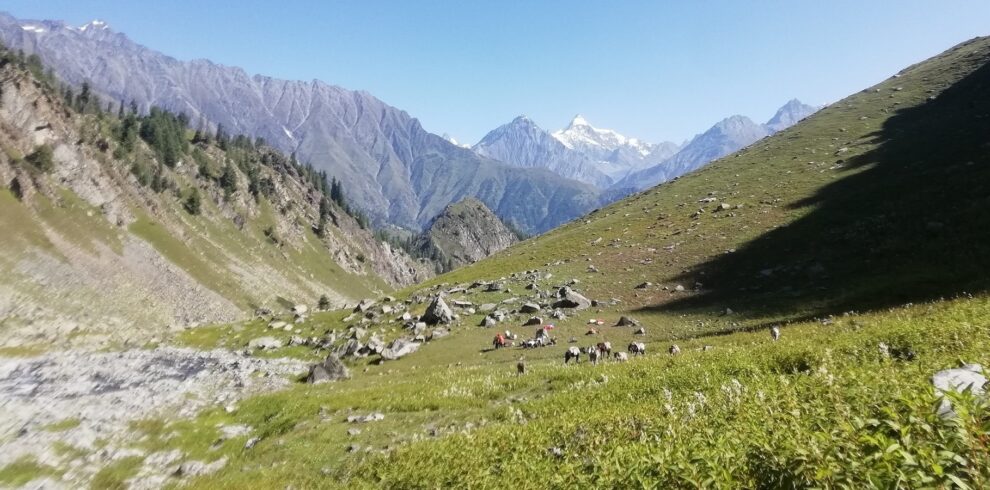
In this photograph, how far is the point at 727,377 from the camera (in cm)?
1405

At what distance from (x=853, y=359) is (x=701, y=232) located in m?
50.9

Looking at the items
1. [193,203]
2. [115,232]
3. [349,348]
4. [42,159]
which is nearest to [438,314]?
[349,348]

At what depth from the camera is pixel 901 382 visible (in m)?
8.29

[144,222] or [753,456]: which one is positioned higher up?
[144,222]

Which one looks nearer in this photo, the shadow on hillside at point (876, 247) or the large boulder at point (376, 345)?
the shadow on hillside at point (876, 247)

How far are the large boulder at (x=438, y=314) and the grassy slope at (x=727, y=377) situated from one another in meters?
1.78

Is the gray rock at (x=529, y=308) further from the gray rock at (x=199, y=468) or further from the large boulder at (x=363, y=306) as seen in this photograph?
the gray rock at (x=199, y=468)

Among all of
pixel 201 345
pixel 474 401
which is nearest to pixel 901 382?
pixel 474 401

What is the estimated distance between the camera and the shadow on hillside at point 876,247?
103 ft

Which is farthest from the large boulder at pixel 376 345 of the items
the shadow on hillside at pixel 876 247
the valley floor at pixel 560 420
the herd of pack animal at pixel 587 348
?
the shadow on hillside at pixel 876 247

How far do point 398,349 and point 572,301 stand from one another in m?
15.7

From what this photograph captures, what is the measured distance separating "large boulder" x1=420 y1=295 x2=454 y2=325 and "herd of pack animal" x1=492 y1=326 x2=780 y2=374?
7.67 metres

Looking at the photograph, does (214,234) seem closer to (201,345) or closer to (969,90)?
(201,345)

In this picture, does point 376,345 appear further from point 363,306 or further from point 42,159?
point 42,159
